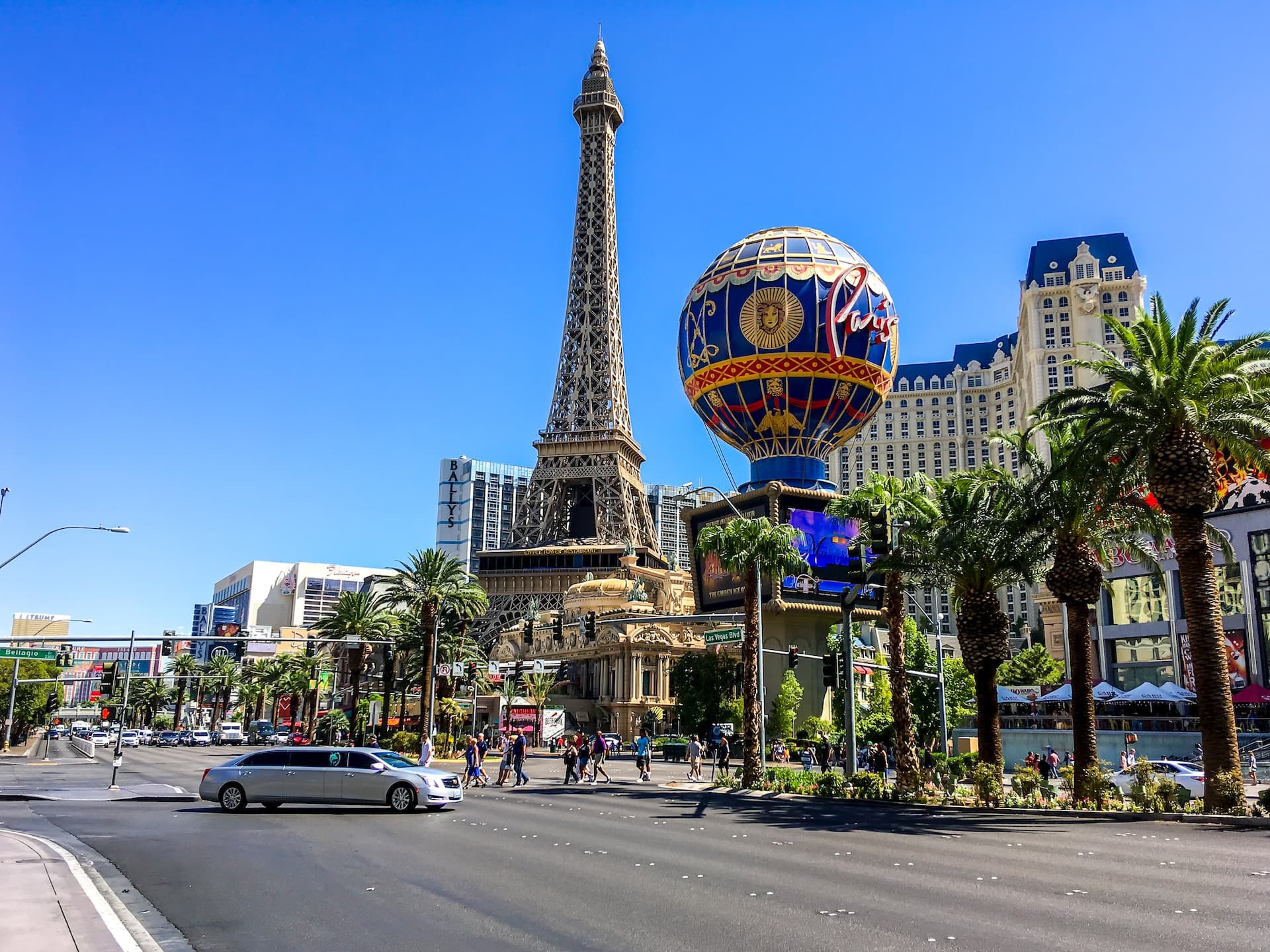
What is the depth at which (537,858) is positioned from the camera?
14.6 metres

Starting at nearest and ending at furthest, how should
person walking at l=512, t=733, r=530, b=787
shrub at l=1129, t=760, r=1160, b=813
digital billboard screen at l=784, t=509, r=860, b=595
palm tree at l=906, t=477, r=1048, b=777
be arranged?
shrub at l=1129, t=760, r=1160, b=813 → palm tree at l=906, t=477, r=1048, b=777 → person walking at l=512, t=733, r=530, b=787 → digital billboard screen at l=784, t=509, r=860, b=595

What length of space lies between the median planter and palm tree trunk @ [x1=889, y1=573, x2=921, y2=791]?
2899cm

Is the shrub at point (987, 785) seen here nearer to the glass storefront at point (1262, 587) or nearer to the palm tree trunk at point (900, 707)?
the palm tree trunk at point (900, 707)

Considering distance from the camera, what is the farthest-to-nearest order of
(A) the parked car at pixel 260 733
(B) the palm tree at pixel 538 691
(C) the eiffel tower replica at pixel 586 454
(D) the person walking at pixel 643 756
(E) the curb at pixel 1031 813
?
1. (C) the eiffel tower replica at pixel 586 454
2. (A) the parked car at pixel 260 733
3. (B) the palm tree at pixel 538 691
4. (D) the person walking at pixel 643 756
5. (E) the curb at pixel 1031 813

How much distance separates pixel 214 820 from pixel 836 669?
53.7ft

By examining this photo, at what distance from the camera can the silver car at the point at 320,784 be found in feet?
70.9

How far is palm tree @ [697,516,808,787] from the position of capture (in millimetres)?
33000

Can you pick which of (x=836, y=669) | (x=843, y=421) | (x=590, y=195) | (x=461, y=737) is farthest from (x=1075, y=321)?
(x=836, y=669)

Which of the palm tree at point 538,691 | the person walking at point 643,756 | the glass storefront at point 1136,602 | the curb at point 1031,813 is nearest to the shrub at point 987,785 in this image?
the curb at point 1031,813

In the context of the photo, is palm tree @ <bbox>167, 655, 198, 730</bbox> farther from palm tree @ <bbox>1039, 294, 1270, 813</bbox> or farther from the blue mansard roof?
the blue mansard roof

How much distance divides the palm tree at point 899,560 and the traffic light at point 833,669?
4.83 feet

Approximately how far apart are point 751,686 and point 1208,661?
1425 cm

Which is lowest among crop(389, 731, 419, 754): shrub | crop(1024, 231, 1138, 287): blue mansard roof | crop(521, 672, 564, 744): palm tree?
crop(389, 731, 419, 754): shrub

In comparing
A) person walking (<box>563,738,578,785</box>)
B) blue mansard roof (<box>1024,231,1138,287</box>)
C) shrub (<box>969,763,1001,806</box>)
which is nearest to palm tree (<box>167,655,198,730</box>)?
person walking (<box>563,738,578,785</box>)
